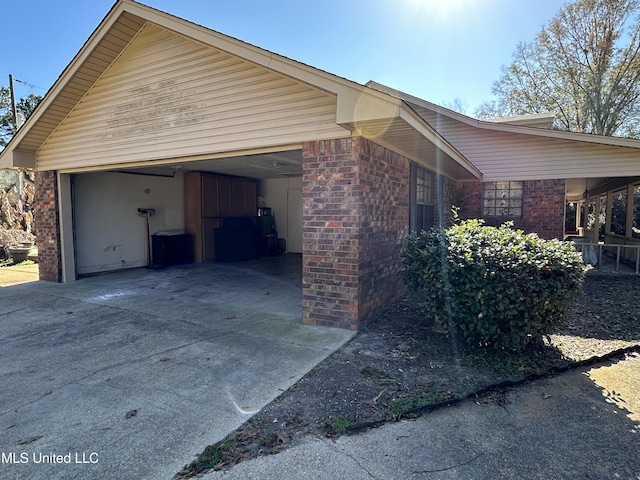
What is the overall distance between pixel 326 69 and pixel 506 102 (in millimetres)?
23250

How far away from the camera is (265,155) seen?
805 cm

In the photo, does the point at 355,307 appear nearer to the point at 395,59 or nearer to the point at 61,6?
the point at 395,59

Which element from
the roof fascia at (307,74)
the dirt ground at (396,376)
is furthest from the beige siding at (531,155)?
the roof fascia at (307,74)

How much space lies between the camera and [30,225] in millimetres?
15047

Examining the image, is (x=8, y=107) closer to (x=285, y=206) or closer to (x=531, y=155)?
(x=285, y=206)

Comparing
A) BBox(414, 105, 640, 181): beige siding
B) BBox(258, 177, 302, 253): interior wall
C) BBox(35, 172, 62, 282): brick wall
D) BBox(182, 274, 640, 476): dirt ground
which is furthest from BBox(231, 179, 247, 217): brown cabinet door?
BBox(182, 274, 640, 476): dirt ground

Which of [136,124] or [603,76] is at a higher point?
[603,76]

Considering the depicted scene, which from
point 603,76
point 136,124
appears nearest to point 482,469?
point 136,124

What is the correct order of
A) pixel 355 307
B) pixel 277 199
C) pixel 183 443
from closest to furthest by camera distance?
1. pixel 183 443
2. pixel 355 307
3. pixel 277 199

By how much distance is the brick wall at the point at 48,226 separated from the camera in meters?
8.39

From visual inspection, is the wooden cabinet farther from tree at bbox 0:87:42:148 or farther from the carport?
tree at bbox 0:87:42:148

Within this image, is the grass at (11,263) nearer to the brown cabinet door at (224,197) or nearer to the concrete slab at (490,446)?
the brown cabinet door at (224,197)

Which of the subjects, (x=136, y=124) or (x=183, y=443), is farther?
(x=136, y=124)

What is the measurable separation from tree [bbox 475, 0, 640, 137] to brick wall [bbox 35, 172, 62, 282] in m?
24.6
